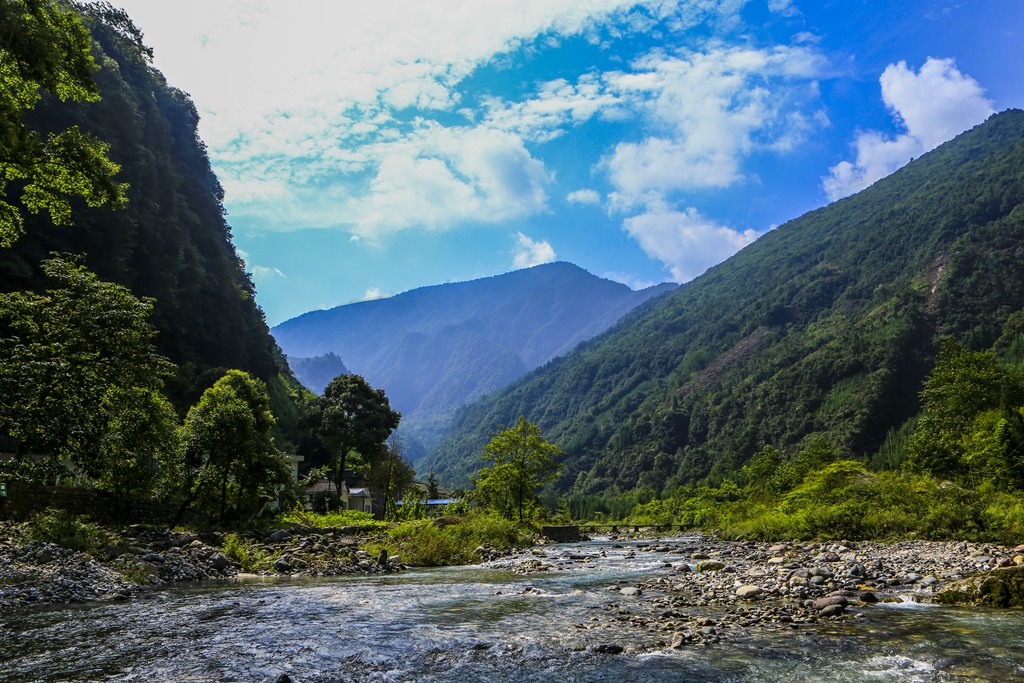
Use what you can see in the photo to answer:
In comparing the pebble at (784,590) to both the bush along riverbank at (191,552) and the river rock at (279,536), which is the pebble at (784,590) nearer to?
the bush along riverbank at (191,552)

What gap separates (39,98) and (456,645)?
13192mm

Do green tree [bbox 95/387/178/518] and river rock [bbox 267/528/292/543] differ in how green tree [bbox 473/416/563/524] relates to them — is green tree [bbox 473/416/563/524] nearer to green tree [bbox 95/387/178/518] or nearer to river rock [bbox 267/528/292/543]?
river rock [bbox 267/528/292/543]

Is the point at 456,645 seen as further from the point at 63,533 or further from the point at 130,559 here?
the point at 63,533

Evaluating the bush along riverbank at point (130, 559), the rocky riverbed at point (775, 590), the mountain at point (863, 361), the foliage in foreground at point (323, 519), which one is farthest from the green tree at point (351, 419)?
the mountain at point (863, 361)

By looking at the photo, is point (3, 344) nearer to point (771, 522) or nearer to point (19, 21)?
point (19, 21)

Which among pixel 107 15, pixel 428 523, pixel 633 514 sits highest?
pixel 107 15

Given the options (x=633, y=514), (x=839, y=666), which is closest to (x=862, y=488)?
(x=839, y=666)

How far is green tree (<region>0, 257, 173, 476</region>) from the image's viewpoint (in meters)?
15.1

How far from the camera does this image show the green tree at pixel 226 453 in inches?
1154

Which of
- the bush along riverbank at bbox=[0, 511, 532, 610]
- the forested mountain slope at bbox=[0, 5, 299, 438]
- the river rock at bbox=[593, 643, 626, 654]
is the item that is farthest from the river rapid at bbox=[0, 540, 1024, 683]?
the forested mountain slope at bbox=[0, 5, 299, 438]

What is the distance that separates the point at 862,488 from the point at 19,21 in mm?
43411

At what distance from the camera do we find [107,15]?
78.8 meters

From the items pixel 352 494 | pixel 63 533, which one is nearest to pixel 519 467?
pixel 352 494

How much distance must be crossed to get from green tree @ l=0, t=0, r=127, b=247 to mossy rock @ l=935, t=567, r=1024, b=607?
2105 cm
